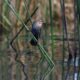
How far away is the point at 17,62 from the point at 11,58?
2 centimetres

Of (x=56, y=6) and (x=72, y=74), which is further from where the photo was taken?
(x=56, y=6)

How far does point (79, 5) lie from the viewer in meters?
1.04

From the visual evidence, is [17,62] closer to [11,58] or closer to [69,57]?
[11,58]

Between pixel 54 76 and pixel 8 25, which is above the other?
pixel 8 25

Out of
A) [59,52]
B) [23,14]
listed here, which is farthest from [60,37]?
[23,14]

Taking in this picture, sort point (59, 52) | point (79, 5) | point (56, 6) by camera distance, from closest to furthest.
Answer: point (79, 5)
point (59, 52)
point (56, 6)

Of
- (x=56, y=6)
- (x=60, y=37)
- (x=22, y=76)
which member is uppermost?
(x=56, y=6)

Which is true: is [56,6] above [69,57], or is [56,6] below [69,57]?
above

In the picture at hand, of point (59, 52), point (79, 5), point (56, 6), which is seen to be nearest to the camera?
point (79, 5)

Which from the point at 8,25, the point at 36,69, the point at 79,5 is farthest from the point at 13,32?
the point at 79,5

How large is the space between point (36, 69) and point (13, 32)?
0.46 feet

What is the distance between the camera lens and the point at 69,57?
1.12 meters

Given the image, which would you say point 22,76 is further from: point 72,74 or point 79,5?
point 79,5

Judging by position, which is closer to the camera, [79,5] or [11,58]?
[79,5]
